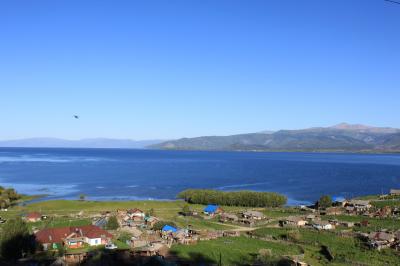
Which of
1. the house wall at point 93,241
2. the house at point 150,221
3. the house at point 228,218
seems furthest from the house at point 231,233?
the house wall at point 93,241

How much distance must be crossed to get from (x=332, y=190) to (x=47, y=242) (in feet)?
195

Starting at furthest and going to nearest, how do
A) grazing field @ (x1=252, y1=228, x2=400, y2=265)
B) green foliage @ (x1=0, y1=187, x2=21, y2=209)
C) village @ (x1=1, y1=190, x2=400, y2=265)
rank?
1. green foliage @ (x1=0, y1=187, x2=21, y2=209)
2. village @ (x1=1, y1=190, x2=400, y2=265)
3. grazing field @ (x1=252, y1=228, x2=400, y2=265)

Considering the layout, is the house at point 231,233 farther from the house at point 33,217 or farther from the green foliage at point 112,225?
the house at point 33,217

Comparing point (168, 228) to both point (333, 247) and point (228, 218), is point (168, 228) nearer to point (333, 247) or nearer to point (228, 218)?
point (228, 218)

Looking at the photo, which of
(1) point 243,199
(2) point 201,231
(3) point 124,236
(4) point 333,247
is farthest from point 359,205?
(3) point 124,236

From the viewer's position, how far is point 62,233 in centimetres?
3256

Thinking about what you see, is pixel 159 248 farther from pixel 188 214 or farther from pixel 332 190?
pixel 332 190

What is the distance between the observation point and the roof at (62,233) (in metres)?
31.5

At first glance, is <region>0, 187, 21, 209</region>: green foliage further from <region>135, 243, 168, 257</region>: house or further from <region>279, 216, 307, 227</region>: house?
<region>279, 216, 307, 227</region>: house

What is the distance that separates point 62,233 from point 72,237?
0.92m

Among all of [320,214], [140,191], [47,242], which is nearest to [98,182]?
[140,191]

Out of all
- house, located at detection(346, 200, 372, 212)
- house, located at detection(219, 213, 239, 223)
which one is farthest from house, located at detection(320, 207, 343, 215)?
house, located at detection(219, 213, 239, 223)

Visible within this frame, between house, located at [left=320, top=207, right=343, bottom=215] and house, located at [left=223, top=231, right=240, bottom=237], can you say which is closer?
house, located at [left=223, top=231, right=240, bottom=237]

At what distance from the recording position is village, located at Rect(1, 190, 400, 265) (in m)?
28.4
